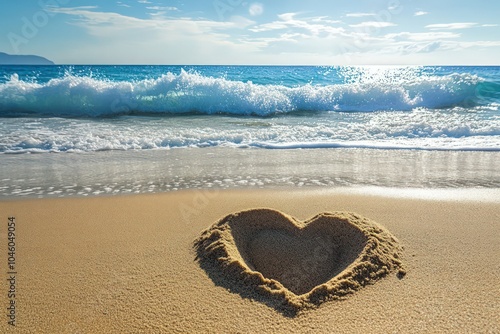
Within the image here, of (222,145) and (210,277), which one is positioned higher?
(222,145)

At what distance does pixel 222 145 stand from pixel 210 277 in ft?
17.3

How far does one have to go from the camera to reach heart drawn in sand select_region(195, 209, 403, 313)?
205 centimetres

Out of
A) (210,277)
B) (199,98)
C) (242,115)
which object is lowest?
(210,277)

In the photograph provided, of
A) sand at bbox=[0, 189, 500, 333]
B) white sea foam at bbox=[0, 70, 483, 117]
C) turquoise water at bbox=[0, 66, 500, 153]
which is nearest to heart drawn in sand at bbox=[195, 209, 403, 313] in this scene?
sand at bbox=[0, 189, 500, 333]

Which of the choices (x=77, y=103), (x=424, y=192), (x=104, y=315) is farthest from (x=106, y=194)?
(x=77, y=103)

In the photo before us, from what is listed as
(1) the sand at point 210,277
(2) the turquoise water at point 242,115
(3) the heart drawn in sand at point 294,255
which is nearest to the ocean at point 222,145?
(2) the turquoise water at point 242,115

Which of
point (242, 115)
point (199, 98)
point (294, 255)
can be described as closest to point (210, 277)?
point (294, 255)

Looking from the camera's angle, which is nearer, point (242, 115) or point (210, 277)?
point (210, 277)

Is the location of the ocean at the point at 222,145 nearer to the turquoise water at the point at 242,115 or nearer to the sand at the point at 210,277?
the turquoise water at the point at 242,115

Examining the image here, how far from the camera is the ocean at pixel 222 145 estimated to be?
482 centimetres

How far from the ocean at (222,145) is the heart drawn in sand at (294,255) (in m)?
1.92

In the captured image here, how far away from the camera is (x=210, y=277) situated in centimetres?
223

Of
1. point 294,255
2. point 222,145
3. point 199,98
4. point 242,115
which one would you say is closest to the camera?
point 294,255

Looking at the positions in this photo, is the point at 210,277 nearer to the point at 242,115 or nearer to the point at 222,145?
the point at 222,145
